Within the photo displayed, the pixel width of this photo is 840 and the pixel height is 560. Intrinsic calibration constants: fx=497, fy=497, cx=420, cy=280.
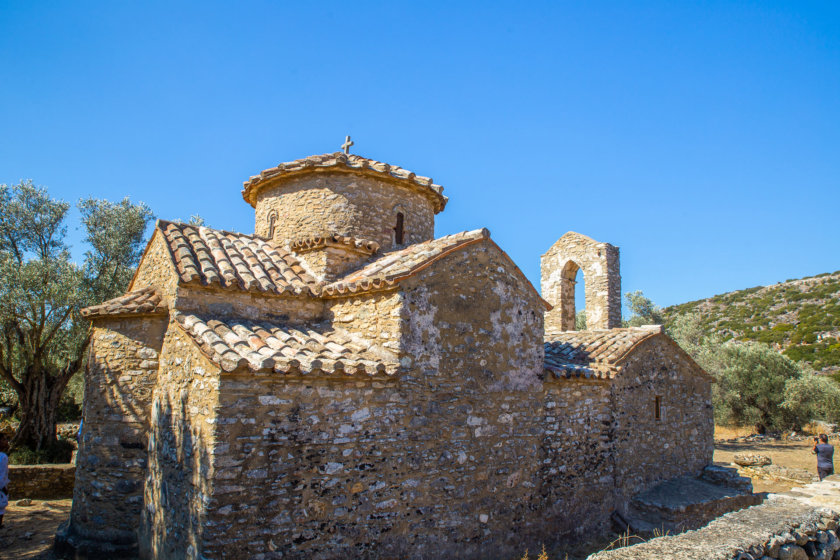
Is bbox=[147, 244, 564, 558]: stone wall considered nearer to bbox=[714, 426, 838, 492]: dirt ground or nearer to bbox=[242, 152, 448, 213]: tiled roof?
bbox=[242, 152, 448, 213]: tiled roof

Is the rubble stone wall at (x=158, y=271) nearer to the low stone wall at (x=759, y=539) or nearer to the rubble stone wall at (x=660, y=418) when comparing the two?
Answer: the low stone wall at (x=759, y=539)

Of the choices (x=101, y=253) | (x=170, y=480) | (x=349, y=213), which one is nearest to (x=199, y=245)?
(x=349, y=213)

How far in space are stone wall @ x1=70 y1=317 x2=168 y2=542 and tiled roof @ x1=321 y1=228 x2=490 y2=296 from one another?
2.72m

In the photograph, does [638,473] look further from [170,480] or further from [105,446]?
[105,446]

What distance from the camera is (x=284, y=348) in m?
6.04

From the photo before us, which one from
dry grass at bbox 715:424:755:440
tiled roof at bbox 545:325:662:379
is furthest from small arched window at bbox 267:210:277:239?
Answer: dry grass at bbox 715:424:755:440

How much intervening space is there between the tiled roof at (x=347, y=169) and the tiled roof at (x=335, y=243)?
1391mm

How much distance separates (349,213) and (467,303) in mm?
3178

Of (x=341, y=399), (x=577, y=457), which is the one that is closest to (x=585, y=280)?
(x=577, y=457)

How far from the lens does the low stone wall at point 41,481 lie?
10.6 m

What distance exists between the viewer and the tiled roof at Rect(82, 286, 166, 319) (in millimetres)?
6996

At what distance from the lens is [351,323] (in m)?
7.17

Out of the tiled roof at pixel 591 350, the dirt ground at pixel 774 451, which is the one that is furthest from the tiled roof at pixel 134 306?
the dirt ground at pixel 774 451

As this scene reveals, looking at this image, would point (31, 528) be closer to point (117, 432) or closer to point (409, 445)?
point (117, 432)
